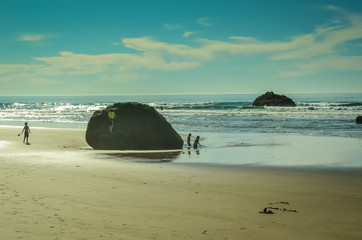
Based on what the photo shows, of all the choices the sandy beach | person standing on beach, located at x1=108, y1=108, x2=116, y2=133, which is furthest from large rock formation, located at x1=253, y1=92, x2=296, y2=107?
the sandy beach

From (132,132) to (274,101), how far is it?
230ft

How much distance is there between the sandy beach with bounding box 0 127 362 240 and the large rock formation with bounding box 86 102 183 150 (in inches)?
250

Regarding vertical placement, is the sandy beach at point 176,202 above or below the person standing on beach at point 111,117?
below

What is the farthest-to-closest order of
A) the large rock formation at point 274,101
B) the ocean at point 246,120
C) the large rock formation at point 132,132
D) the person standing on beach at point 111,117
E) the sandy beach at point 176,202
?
the large rock formation at point 274,101
the ocean at point 246,120
the large rock formation at point 132,132
the person standing on beach at point 111,117
the sandy beach at point 176,202

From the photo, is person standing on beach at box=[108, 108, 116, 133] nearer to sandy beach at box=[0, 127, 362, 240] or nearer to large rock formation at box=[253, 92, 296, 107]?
sandy beach at box=[0, 127, 362, 240]

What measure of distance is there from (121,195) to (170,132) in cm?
1157

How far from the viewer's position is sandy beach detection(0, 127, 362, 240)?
5.65 m

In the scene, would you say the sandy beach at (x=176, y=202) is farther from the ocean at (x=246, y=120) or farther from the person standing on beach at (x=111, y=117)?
the ocean at (x=246, y=120)

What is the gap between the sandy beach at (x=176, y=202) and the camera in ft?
18.5

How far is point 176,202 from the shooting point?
7418 millimetres

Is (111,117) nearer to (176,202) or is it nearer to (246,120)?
(176,202)

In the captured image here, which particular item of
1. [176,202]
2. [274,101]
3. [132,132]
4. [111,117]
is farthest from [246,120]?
[274,101]

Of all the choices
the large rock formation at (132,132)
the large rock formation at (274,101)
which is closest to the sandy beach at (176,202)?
the large rock formation at (132,132)

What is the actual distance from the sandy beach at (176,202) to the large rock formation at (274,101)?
73914mm
